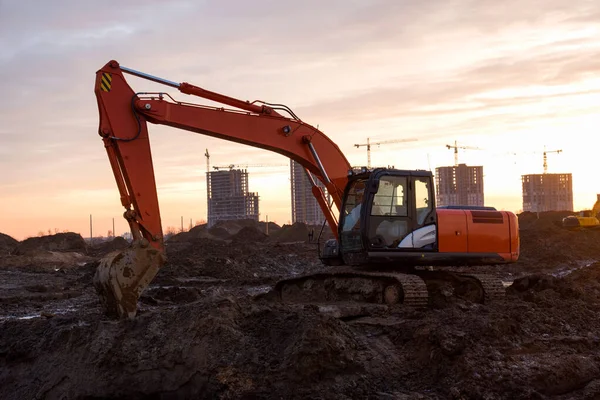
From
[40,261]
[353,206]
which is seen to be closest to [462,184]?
[40,261]

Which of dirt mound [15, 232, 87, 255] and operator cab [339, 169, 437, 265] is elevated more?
operator cab [339, 169, 437, 265]

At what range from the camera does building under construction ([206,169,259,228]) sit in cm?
10419

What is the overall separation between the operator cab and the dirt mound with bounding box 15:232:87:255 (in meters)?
33.3

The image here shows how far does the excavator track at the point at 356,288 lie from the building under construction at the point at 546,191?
109 meters

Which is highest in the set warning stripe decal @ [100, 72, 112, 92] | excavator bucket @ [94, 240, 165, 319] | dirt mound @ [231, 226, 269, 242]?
warning stripe decal @ [100, 72, 112, 92]

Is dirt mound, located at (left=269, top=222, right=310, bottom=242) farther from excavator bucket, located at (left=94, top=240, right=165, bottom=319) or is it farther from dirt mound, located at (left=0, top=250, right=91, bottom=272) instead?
excavator bucket, located at (left=94, top=240, right=165, bottom=319)

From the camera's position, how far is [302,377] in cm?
872

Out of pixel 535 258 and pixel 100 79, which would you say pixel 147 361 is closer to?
pixel 100 79

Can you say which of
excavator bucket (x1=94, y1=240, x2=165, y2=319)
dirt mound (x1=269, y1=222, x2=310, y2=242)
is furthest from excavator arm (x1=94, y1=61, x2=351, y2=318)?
dirt mound (x1=269, y1=222, x2=310, y2=242)

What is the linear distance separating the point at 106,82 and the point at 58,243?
36222 millimetres

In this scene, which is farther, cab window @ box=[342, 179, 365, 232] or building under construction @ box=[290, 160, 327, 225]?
building under construction @ box=[290, 160, 327, 225]

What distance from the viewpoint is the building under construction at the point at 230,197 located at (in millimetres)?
104188

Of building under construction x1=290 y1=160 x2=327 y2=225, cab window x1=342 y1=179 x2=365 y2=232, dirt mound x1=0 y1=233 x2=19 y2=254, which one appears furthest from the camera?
building under construction x1=290 y1=160 x2=327 y2=225

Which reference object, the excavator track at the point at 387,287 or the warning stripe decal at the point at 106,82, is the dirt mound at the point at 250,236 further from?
the warning stripe decal at the point at 106,82
